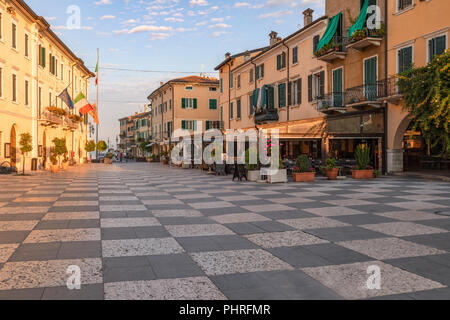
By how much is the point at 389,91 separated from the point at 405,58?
5.27 feet

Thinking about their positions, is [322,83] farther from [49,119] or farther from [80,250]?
[80,250]

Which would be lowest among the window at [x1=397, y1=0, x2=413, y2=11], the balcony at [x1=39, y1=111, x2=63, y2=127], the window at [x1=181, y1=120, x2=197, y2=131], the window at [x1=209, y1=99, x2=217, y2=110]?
the balcony at [x1=39, y1=111, x2=63, y2=127]

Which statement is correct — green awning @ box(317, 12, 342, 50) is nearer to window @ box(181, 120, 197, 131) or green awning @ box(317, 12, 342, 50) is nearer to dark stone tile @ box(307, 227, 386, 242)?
dark stone tile @ box(307, 227, 386, 242)

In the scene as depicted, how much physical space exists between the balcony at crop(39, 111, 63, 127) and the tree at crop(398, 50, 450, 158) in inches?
927

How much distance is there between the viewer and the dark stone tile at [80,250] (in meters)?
4.91

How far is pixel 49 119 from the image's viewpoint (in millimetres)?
27953

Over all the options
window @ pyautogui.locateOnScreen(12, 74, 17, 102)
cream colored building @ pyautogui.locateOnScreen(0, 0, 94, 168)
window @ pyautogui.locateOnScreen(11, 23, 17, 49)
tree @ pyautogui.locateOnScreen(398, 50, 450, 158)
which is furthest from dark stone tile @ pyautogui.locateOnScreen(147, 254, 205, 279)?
window @ pyautogui.locateOnScreen(11, 23, 17, 49)

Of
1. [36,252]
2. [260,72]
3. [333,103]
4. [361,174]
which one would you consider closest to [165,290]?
[36,252]

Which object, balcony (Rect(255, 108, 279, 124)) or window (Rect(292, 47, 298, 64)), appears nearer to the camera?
window (Rect(292, 47, 298, 64))

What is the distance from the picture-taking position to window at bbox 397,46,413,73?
58.9 ft

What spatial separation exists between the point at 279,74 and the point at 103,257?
25.0 meters

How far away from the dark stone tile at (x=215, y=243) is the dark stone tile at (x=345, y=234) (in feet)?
4.06

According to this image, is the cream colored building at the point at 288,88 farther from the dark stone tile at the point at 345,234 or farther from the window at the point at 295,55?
the dark stone tile at the point at 345,234

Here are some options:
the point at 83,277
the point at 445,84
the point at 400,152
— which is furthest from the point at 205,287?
the point at 400,152
